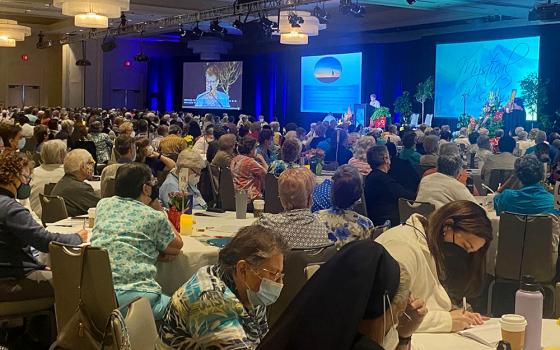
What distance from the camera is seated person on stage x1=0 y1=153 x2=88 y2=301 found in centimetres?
428

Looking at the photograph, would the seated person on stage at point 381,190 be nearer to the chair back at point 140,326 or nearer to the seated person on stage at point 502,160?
the seated person on stage at point 502,160

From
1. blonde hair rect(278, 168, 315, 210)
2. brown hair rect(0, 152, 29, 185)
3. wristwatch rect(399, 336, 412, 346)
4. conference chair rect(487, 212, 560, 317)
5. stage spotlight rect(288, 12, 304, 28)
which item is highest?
stage spotlight rect(288, 12, 304, 28)

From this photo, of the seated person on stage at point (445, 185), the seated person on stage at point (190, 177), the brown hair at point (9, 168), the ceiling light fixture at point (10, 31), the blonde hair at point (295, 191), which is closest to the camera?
the brown hair at point (9, 168)

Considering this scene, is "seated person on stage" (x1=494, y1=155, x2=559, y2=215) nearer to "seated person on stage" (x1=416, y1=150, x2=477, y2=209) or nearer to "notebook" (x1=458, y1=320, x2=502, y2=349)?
"seated person on stage" (x1=416, y1=150, x2=477, y2=209)

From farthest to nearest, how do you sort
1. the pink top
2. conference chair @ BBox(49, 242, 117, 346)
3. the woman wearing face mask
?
the pink top
conference chair @ BBox(49, 242, 117, 346)
the woman wearing face mask

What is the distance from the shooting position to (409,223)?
3.24m

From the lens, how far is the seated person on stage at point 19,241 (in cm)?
428

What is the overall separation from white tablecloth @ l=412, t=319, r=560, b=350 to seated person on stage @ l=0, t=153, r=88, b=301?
7.63 ft

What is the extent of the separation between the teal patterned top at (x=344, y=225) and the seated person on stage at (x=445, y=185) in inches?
65.8

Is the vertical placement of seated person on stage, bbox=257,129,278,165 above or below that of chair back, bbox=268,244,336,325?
above

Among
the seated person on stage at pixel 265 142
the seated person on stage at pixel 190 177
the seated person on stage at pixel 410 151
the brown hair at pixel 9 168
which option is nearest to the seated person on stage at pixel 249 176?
the seated person on stage at pixel 190 177

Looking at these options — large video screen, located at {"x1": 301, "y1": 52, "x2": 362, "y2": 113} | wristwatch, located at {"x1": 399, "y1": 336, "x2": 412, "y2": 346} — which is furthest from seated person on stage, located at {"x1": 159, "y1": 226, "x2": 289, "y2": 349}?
large video screen, located at {"x1": 301, "y1": 52, "x2": 362, "y2": 113}

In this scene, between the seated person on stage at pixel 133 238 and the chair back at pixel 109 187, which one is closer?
the seated person on stage at pixel 133 238

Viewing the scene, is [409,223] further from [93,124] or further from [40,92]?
[40,92]
